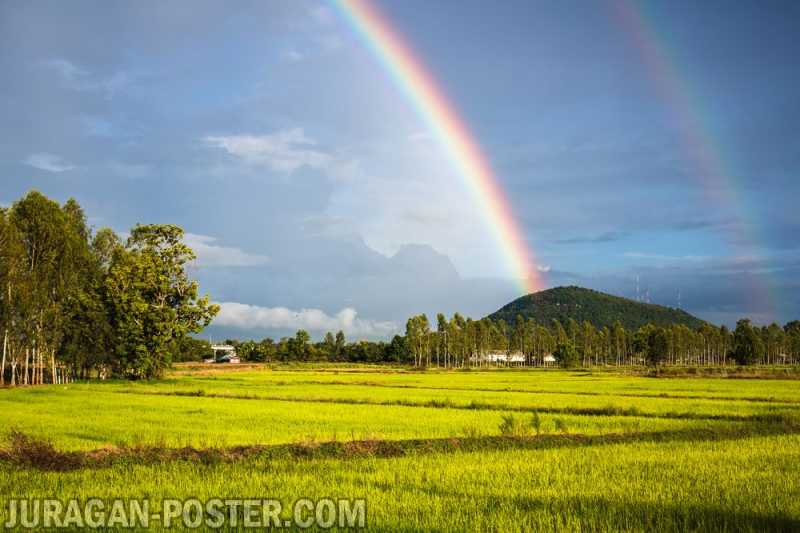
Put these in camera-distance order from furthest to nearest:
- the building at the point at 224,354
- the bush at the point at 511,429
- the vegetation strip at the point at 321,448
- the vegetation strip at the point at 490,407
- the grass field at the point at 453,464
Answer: the building at the point at 224,354, the vegetation strip at the point at 490,407, the bush at the point at 511,429, the vegetation strip at the point at 321,448, the grass field at the point at 453,464

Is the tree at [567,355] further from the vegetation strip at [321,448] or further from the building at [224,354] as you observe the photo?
the vegetation strip at [321,448]

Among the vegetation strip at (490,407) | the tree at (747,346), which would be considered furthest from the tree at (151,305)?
the tree at (747,346)

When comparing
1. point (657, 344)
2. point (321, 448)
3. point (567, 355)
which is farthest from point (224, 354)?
point (321, 448)

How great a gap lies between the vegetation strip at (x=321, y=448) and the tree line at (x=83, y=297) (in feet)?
136

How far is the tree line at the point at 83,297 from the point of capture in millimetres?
53625

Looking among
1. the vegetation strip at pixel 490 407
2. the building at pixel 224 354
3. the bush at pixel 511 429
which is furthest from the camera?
the building at pixel 224 354

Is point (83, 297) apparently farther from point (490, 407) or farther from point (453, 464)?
point (453, 464)

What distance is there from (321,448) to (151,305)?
48.6 meters

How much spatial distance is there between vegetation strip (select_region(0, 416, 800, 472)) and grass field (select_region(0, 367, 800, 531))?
54 millimetres

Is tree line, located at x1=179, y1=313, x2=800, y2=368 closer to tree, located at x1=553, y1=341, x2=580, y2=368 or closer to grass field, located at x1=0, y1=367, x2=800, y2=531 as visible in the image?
tree, located at x1=553, y1=341, x2=580, y2=368

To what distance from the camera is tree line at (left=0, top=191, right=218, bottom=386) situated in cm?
5362

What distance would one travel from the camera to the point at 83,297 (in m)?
58.7

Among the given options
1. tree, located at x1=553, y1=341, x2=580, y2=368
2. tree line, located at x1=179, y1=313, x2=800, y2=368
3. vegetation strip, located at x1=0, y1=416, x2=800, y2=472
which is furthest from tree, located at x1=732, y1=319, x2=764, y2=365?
vegetation strip, located at x1=0, y1=416, x2=800, y2=472

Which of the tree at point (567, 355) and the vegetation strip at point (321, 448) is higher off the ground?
the vegetation strip at point (321, 448)
